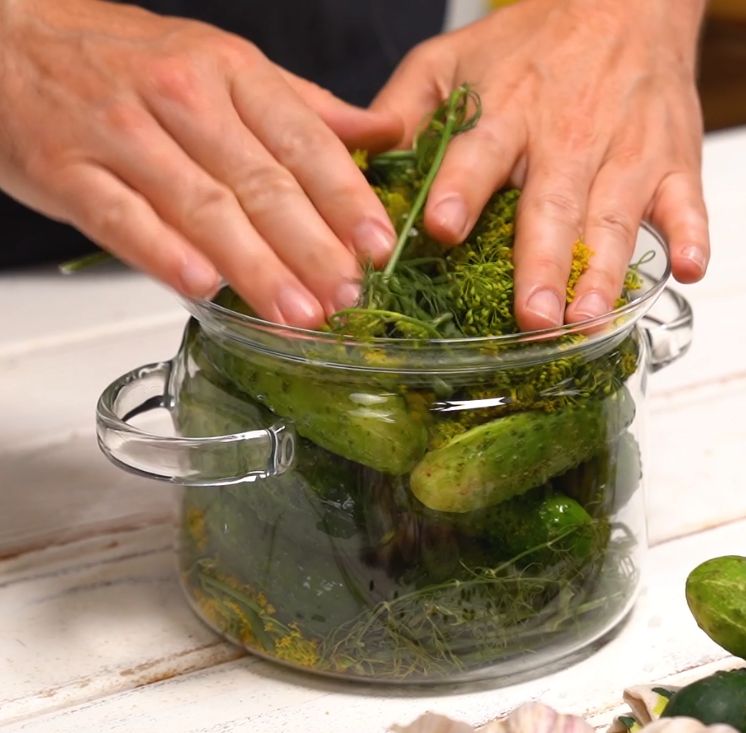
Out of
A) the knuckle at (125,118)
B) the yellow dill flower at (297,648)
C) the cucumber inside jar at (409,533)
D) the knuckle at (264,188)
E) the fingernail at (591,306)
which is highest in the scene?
the knuckle at (125,118)

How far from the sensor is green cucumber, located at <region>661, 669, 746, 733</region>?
729 millimetres

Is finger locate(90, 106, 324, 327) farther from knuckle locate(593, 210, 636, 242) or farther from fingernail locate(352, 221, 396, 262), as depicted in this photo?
knuckle locate(593, 210, 636, 242)

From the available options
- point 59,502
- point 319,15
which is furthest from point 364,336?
point 319,15

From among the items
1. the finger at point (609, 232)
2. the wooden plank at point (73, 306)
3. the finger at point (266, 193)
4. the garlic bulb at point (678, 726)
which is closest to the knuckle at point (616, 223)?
the finger at point (609, 232)

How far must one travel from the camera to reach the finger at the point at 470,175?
3.09 ft

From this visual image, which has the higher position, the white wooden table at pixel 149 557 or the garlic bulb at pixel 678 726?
the garlic bulb at pixel 678 726

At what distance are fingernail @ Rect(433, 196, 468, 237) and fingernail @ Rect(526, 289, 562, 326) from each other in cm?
9

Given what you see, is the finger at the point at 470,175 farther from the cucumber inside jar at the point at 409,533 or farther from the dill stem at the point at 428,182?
the cucumber inside jar at the point at 409,533

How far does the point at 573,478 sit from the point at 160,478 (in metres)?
0.28

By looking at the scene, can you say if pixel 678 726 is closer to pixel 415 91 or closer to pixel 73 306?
pixel 415 91

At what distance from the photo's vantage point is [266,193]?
959mm

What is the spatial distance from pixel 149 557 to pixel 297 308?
0.34 m

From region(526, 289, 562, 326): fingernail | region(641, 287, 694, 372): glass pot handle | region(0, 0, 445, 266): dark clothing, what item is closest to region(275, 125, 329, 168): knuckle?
region(526, 289, 562, 326): fingernail

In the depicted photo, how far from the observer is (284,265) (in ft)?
3.04
